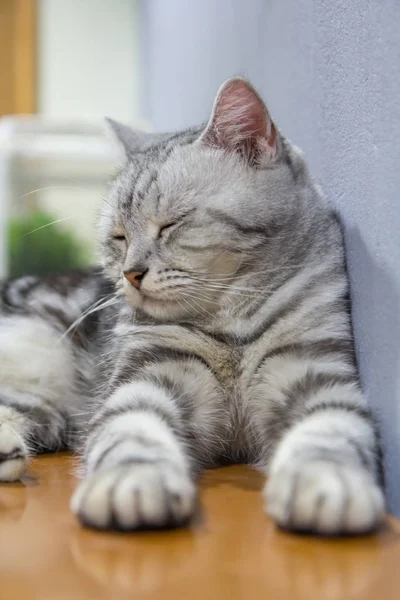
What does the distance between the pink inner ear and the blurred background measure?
0.36 ft

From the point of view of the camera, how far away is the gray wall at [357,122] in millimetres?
940

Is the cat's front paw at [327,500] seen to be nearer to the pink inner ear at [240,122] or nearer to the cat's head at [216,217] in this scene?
the cat's head at [216,217]

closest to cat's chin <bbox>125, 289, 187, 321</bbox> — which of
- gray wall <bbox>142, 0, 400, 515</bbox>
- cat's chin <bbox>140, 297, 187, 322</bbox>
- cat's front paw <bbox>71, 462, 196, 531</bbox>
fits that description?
cat's chin <bbox>140, 297, 187, 322</bbox>

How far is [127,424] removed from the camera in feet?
3.29

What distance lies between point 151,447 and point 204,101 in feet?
5.39

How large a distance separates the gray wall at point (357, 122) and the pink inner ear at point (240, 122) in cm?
11

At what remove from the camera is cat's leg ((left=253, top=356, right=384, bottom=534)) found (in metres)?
0.78

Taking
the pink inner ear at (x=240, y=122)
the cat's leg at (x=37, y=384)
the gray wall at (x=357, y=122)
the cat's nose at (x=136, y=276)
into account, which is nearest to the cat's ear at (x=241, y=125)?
the pink inner ear at (x=240, y=122)

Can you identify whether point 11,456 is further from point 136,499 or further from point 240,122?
point 240,122

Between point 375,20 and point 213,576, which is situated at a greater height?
point 375,20

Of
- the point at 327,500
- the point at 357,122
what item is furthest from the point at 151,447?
the point at 357,122

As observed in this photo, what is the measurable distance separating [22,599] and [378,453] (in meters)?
0.51

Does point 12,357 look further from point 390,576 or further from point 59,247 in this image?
point 59,247

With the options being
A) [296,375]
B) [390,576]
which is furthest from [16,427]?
[390,576]
